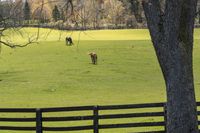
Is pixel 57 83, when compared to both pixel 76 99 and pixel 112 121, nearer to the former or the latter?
pixel 76 99

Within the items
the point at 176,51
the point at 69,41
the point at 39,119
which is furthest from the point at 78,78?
the point at 69,41

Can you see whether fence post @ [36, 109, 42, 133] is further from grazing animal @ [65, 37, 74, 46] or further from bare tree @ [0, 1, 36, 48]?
grazing animal @ [65, 37, 74, 46]

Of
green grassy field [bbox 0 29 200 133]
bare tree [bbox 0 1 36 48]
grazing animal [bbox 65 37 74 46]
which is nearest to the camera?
bare tree [bbox 0 1 36 48]

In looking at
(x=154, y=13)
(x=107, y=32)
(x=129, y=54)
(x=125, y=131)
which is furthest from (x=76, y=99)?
(x=107, y=32)

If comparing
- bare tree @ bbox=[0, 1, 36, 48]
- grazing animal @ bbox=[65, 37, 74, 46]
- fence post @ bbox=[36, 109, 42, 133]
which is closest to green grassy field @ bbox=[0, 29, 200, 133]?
bare tree @ bbox=[0, 1, 36, 48]

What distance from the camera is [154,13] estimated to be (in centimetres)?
965

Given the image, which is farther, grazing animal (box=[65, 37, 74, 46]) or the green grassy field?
grazing animal (box=[65, 37, 74, 46])

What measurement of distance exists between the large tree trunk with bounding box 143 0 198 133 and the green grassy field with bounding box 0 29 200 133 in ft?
24.1

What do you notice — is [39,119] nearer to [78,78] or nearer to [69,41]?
[78,78]

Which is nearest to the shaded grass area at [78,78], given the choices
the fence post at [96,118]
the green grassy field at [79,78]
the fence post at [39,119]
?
the green grassy field at [79,78]

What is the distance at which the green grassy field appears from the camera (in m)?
28.7

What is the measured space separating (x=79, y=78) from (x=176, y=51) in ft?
97.9

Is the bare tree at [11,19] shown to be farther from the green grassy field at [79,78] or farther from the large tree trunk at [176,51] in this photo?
the large tree trunk at [176,51]

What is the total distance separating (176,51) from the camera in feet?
31.8
